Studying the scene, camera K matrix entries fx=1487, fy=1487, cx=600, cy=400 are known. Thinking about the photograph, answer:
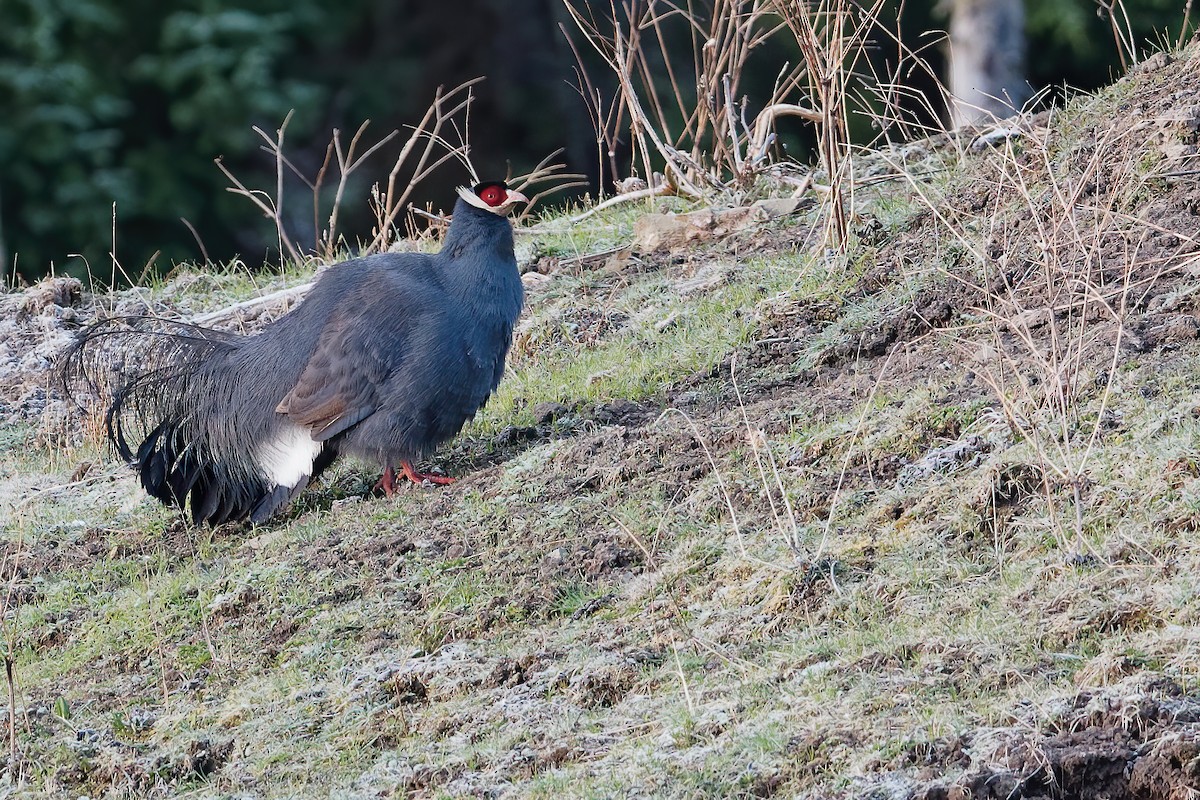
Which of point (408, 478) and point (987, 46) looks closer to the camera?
point (408, 478)

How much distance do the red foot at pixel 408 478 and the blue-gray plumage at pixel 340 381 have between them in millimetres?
10

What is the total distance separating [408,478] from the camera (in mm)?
6168

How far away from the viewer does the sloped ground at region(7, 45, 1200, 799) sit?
373 cm

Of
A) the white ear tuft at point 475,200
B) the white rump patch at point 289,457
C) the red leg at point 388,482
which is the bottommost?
the red leg at point 388,482

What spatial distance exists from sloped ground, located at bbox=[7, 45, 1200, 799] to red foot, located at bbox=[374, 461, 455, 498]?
14 cm

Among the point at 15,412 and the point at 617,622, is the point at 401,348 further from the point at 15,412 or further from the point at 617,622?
the point at 15,412

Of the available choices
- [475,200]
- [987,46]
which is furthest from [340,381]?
[987,46]

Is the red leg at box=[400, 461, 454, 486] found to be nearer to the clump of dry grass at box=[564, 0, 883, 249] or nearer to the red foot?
the red foot

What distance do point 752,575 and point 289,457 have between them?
235 centimetres

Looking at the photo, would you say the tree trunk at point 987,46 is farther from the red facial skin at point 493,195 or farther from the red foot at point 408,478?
the red foot at point 408,478

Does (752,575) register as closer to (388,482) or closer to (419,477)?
(419,477)

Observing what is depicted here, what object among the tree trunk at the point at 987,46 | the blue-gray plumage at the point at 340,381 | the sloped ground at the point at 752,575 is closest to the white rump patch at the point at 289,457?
the blue-gray plumage at the point at 340,381

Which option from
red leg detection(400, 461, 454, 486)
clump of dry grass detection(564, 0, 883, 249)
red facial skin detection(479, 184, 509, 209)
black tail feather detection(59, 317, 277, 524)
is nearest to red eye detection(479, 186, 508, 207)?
red facial skin detection(479, 184, 509, 209)

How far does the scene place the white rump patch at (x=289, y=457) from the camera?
612 cm
